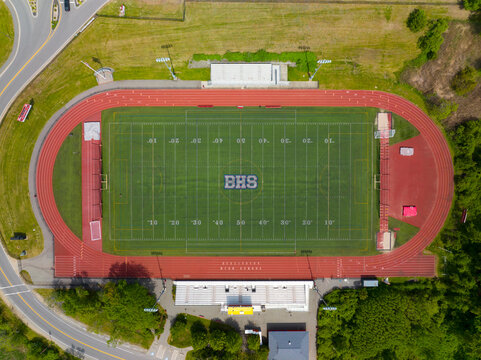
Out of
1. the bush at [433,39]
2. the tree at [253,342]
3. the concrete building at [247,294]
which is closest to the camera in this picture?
the tree at [253,342]

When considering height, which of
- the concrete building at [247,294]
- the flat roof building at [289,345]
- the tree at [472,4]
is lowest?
the flat roof building at [289,345]

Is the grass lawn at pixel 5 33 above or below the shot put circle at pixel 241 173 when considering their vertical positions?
above

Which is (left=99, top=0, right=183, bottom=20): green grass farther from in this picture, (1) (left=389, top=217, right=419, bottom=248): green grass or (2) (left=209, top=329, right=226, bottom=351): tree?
(2) (left=209, top=329, right=226, bottom=351): tree

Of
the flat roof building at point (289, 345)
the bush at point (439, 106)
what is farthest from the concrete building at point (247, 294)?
the bush at point (439, 106)

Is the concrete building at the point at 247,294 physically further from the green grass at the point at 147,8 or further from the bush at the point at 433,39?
the green grass at the point at 147,8

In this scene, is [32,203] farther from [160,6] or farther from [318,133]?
[318,133]

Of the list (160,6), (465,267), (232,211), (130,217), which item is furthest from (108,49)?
(465,267)

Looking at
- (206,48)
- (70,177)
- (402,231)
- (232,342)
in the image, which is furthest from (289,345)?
(206,48)

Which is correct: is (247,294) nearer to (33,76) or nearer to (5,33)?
(33,76)
